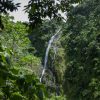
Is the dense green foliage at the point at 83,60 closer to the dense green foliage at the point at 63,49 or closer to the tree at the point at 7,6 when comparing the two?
the dense green foliage at the point at 63,49

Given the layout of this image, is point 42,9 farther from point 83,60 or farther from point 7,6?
point 83,60

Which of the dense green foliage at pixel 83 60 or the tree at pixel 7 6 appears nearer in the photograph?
the tree at pixel 7 6

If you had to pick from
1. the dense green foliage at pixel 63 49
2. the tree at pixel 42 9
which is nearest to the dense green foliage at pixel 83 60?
the dense green foliage at pixel 63 49

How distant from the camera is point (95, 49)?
28.3 m

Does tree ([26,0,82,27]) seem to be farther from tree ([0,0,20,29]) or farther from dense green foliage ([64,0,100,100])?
dense green foliage ([64,0,100,100])

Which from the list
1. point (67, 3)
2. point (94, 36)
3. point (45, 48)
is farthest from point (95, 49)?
point (67, 3)

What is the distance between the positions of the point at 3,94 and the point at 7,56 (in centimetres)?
23

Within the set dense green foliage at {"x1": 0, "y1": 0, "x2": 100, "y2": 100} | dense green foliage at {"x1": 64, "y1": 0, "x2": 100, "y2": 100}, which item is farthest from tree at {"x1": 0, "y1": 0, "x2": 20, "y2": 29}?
dense green foliage at {"x1": 64, "y1": 0, "x2": 100, "y2": 100}

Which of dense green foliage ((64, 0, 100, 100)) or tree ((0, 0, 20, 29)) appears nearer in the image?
tree ((0, 0, 20, 29))

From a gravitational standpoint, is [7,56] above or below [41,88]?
above

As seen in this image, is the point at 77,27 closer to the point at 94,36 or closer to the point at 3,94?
the point at 94,36

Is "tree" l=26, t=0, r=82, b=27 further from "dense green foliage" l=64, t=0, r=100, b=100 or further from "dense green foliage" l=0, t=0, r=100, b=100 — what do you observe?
"dense green foliage" l=64, t=0, r=100, b=100

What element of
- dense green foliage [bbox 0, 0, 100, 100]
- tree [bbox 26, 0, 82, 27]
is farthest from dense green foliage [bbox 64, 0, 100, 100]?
tree [bbox 26, 0, 82, 27]

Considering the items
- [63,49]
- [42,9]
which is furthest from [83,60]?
[42,9]
